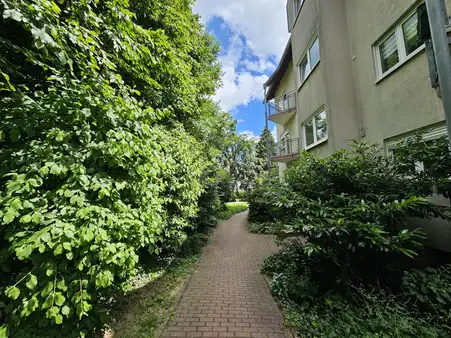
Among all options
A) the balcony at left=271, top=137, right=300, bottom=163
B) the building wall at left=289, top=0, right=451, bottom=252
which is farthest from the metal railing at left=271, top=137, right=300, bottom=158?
the building wall at left=289, top=0, right=451, bottom=252

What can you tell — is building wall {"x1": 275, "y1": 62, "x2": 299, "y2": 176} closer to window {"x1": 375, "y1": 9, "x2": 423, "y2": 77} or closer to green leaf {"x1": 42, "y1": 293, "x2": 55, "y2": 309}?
window {"x1": 375, "y1": 9, "x2": 423, "y2": 77}

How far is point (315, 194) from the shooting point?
432 cm

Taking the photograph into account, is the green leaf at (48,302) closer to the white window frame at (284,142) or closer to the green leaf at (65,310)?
the green leaf at (65,310)

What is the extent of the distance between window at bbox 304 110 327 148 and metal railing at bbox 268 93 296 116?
230 cm

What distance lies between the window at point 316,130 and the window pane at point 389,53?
2.22 m

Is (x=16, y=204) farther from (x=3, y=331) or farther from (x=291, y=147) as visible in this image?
(x=291, y=147)

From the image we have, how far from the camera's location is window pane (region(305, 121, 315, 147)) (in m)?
8.67

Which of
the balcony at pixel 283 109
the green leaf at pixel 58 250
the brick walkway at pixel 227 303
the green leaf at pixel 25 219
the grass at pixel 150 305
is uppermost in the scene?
the balcony at pixel 283 109

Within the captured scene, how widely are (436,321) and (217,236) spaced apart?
27.0 feet

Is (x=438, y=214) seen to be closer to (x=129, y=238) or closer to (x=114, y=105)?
(x=129, y=238)

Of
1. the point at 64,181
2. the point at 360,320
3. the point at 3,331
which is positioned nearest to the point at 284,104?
the point at 360,320

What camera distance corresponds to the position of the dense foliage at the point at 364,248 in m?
2.88

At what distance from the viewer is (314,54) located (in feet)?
25.6

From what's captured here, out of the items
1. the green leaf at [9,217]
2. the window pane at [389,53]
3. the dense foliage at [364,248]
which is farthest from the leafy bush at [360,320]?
the window pane at [389,53]
